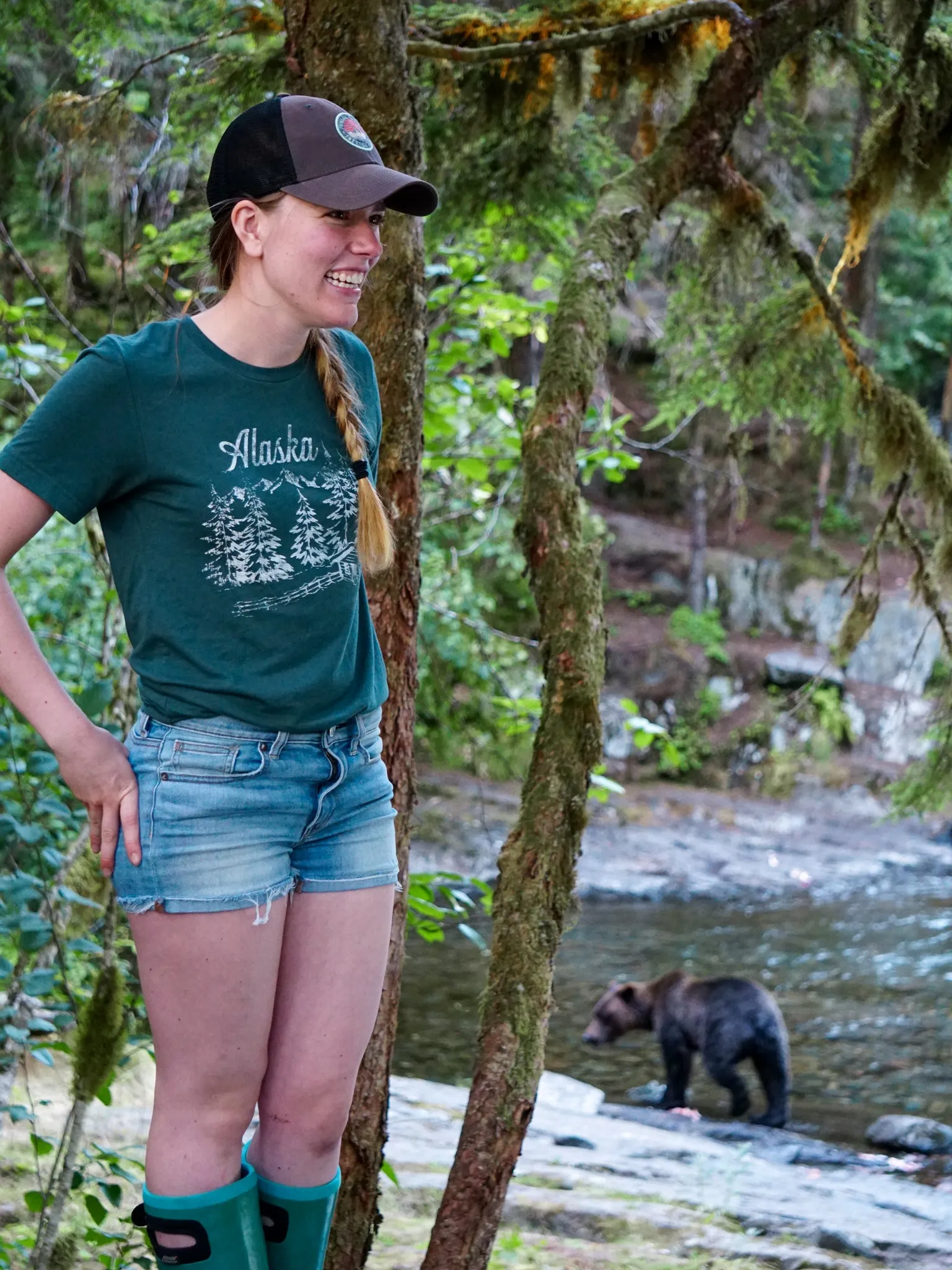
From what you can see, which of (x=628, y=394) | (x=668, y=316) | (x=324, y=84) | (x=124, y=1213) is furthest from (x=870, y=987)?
(x=628, y=394)

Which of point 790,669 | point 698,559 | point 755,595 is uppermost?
point 698,559

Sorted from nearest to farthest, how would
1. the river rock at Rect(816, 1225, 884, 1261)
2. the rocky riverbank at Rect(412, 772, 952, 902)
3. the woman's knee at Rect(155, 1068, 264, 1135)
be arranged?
the woman's knee at Rect(155, 1068, 264, 1135), the river rock at Rect(816, 1225, 884, 1261), the rocky riverbank at Rect(412, 772, 952, 902)

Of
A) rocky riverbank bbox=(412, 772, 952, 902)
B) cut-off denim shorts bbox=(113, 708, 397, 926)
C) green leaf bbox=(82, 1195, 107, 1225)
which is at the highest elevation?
cut-off denim shorts bbox=(113, 708, 397, 926)

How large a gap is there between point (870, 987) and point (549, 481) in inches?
334

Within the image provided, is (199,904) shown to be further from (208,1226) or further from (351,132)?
(351,132)

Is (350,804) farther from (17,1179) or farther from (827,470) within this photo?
(827,470)

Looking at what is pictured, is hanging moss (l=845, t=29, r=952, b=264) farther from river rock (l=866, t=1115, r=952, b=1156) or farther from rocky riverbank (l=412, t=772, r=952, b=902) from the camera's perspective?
rocky riverbank (l=412, t=772, r=952, b=902)

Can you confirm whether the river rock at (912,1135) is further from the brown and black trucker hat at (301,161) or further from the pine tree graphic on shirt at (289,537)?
the brown and black trucker hat at (301,161)

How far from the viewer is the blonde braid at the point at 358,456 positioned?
1.94m

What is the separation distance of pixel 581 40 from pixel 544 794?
6.68 ft

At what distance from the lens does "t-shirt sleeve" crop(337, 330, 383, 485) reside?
6.86 feet

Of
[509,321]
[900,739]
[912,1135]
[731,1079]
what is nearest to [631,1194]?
[912,1135]

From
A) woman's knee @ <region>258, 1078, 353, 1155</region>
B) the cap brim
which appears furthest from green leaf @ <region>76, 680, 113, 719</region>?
the cap brim

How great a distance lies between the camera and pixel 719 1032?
25.3ft
